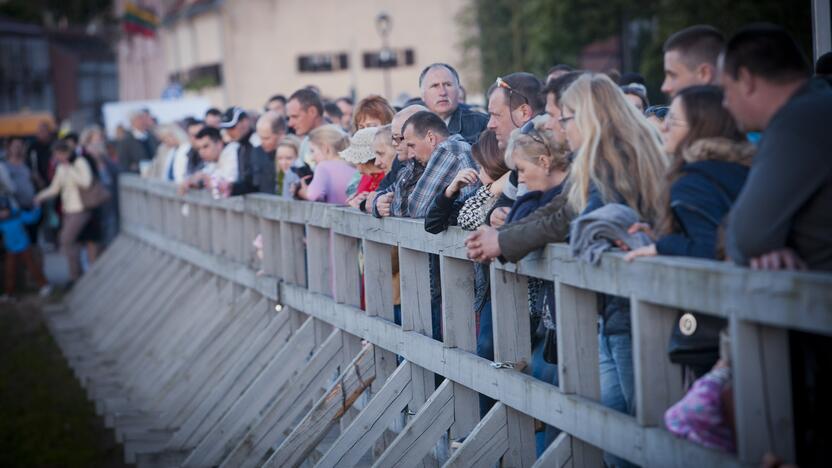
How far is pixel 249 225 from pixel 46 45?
6350 centimetres

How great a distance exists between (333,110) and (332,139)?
3.50 m

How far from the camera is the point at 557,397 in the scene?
5.55m

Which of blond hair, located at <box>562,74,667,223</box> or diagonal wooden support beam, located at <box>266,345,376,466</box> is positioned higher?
blond hair, located at <box>562,74,667,223</box>

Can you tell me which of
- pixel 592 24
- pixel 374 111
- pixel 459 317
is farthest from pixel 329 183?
pixel 592 24

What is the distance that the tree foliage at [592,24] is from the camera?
26.4 meters

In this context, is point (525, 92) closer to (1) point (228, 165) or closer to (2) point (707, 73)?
(2) point (707, 73)

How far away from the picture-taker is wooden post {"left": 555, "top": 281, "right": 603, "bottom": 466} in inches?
213

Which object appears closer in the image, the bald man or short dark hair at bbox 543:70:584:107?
short dark hair at bbox 543:70:584:107

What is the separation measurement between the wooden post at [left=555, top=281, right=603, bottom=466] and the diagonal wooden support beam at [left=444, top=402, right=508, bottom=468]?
28.4 inches

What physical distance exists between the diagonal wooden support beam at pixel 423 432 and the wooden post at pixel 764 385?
2.70m

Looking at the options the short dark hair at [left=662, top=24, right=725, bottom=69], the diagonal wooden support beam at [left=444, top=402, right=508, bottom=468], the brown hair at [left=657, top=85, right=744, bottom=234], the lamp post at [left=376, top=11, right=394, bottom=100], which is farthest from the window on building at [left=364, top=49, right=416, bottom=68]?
the brown hair at [left=657, top=85, right=744, bottom=234]

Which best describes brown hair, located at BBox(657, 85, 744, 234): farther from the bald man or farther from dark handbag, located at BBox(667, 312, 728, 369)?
the bald man

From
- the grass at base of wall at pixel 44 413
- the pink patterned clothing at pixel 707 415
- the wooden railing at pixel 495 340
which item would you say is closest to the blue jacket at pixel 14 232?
the grass at base of wall at pixel 44 413

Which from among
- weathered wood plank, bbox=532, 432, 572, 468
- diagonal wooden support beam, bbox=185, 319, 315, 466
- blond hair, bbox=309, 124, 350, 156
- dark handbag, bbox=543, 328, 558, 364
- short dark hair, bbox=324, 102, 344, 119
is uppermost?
short dark hair, bbox=324, 102, 344, 119
